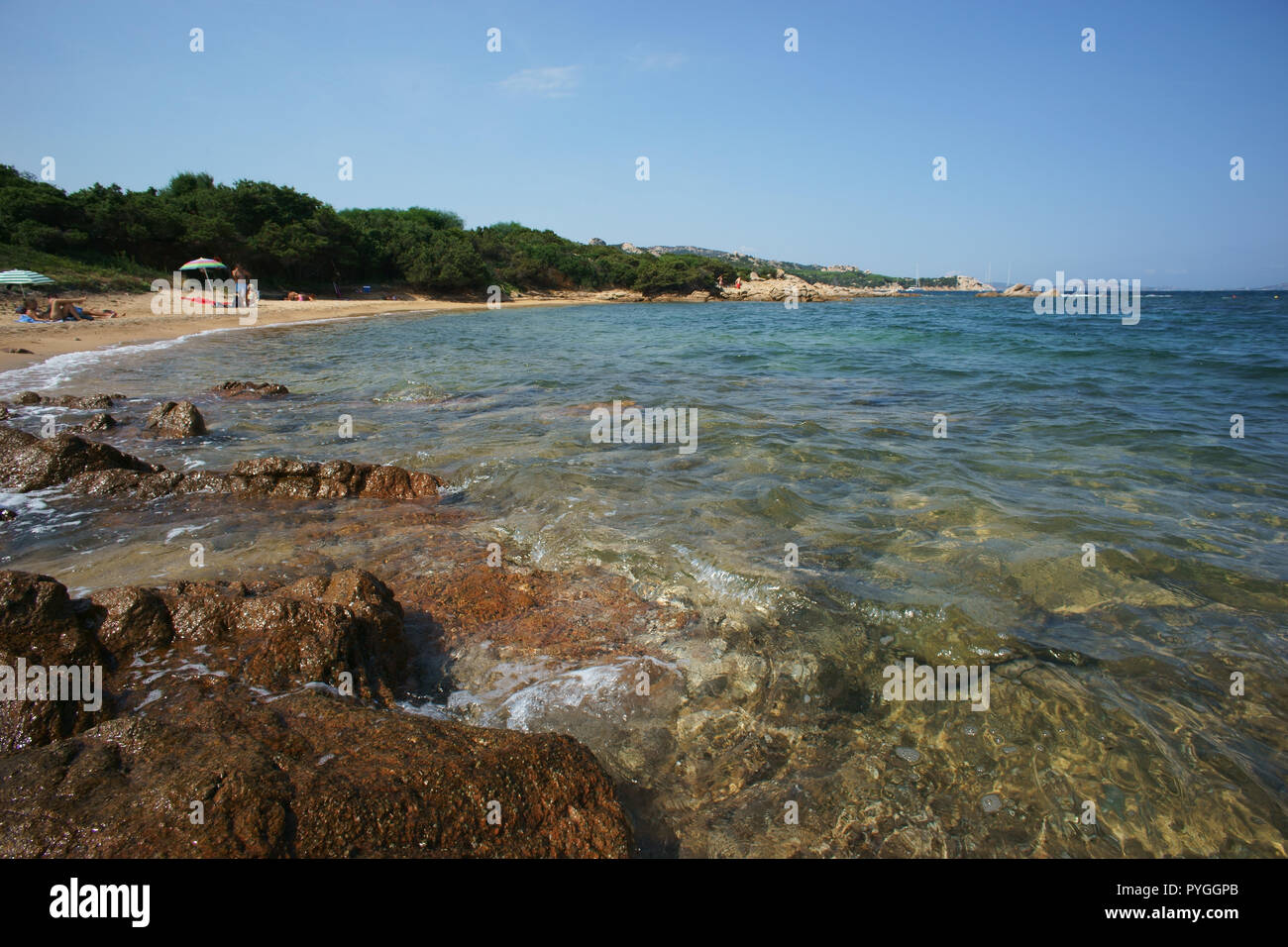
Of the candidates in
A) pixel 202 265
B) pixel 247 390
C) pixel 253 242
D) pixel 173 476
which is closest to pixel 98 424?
pixel 247 390

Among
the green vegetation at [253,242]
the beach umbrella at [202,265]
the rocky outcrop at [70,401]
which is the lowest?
the rocky outcrop at [70,401]

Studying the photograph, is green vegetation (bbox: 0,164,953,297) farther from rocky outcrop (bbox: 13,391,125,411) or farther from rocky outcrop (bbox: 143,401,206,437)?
rocky outcrop (bbox: 143,401,206,437)

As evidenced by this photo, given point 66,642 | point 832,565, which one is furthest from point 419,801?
point 832,565

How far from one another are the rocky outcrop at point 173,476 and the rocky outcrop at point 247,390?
544 centimetres

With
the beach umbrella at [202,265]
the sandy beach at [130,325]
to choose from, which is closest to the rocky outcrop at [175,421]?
the sandy beach at [130,325]

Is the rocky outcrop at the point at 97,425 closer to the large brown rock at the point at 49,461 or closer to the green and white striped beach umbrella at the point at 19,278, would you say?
the large brown rock at the point at 49,461

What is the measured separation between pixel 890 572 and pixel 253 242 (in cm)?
4539

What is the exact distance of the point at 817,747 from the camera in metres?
3.03

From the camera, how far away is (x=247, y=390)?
1177 centimetres

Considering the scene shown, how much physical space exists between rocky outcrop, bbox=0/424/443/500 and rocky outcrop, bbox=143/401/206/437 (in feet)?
7.22

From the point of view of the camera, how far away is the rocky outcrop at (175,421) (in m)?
8.55

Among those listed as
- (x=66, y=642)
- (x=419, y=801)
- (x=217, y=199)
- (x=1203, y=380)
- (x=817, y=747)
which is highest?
(x=217, y=199)
